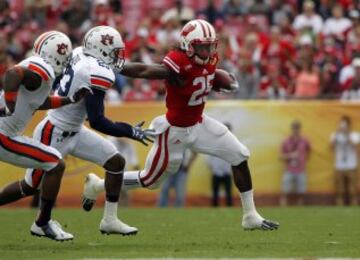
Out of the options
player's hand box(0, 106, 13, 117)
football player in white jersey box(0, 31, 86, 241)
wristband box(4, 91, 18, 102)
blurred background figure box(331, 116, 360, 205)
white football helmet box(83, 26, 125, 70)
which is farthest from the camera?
blurred background figure box(331, 116, 360, 205)

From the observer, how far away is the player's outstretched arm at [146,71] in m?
8.59

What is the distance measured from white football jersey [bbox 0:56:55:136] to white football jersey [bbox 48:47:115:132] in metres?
0.38

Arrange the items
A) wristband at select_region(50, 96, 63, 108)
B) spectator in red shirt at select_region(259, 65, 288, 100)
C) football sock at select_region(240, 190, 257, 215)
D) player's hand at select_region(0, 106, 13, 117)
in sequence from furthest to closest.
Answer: spectator in red shirt at select_region(259, 65, 288, 100) → football sock at select_region(240, 190, 257, 215) → wristband at select_region(50, 96, 63, 108) → player's hand at select_region(0, 106, 13, 117)

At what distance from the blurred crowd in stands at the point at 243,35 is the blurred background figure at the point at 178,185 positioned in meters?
1.22

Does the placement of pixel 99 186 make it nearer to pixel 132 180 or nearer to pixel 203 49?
pixel 132 180

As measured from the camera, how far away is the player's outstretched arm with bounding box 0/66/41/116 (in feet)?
25.5

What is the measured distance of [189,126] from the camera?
8.95m

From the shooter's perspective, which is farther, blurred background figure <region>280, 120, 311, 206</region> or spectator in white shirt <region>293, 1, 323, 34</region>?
spectator in white shirt <region>293, 1, 323, 34</region>

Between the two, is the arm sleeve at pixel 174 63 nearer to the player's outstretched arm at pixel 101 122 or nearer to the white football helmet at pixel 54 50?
the player's outstretched arm at pixel 101 122

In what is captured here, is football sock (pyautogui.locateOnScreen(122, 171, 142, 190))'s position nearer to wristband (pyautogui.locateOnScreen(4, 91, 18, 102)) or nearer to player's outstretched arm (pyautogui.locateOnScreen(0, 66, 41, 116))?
Result: player's outstretched arm (pyautogui.locateOnScreen(0, 66, 41, 116))

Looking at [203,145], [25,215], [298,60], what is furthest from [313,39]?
[203,145]

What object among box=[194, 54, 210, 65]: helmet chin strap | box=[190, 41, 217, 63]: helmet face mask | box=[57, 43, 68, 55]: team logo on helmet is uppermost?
box=[57, 43, 68, 55]: team logo on helmet

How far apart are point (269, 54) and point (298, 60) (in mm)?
466

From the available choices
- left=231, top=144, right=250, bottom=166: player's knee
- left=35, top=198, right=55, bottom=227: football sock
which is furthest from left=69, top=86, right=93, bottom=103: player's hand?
left=231, top=144, right=250, bottom=166: player's knee
